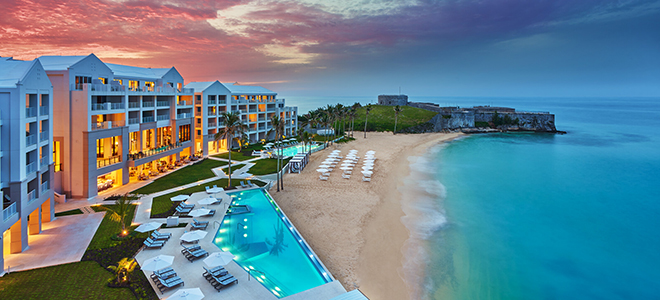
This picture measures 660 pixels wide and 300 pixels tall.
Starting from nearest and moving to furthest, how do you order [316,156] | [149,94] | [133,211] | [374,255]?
1. [374,255]
2. [133,211]
3. [149,94]
4. [316,156]

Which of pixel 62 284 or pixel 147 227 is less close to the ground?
pixel 147 227

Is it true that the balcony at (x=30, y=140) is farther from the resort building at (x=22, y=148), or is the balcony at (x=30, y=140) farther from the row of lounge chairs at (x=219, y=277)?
the row of lounge chairs at (x=219, y=277)

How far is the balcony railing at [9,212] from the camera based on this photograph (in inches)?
743

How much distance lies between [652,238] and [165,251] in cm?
4241

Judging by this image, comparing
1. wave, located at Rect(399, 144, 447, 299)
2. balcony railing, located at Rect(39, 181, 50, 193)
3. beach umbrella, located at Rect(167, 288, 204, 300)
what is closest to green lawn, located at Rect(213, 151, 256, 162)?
wave, located at Rect(399, 144, 447, 299)

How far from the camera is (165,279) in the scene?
1783 cm

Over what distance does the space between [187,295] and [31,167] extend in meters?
15.7

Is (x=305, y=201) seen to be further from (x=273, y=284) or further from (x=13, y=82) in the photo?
(x=13, y=82)

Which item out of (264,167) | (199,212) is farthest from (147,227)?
(264,167)

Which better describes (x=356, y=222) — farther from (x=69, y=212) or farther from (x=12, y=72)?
(x=12, y=72)

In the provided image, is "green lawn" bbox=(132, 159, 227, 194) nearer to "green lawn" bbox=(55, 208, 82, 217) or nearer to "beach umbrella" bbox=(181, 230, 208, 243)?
"green lawn" bbox=(55, 208, 82, 217)

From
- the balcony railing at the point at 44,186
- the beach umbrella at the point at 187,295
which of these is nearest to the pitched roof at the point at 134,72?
the balcony railing at the point at 44,186

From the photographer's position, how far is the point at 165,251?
21.7 metres

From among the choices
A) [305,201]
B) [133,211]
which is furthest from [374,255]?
[133,211]
